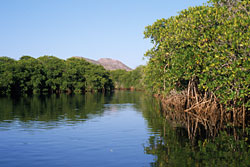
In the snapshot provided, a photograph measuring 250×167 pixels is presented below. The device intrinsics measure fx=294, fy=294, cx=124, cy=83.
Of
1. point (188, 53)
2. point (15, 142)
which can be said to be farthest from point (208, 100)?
point (15, 142)

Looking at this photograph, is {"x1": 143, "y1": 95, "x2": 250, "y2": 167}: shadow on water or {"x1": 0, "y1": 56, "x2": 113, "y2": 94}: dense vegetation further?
{"x1": 0, "y1": 56, "x2": 113, "y2": 94}: dense vegetation

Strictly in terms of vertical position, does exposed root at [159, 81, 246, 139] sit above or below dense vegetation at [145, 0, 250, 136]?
below

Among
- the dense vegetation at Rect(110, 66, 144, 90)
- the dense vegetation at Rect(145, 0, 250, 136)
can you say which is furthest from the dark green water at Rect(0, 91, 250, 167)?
the dense vegetation at Rect(110, 66, 144, 90)

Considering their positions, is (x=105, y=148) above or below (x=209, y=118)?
below

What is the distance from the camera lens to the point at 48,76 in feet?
314

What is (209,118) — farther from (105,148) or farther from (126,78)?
(126,78)

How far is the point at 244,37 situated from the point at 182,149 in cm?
701

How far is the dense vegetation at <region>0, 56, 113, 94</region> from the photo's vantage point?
8019 centimetres

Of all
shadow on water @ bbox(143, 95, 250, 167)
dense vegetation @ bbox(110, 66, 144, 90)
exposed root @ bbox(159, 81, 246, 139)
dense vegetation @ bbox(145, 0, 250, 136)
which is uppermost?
dense vegetation @ bbox(110, 66, 144, 90)

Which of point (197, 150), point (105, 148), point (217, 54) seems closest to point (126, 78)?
point (217, 54)

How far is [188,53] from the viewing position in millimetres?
21344

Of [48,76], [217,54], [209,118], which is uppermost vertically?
[48,76]

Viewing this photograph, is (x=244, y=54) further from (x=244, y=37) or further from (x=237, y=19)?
(x=237, y=19)

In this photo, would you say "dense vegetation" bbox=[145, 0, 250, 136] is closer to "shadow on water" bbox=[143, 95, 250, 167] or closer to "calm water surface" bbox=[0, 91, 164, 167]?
"shadow on water" bbox=[143, 95, 250, 167]
